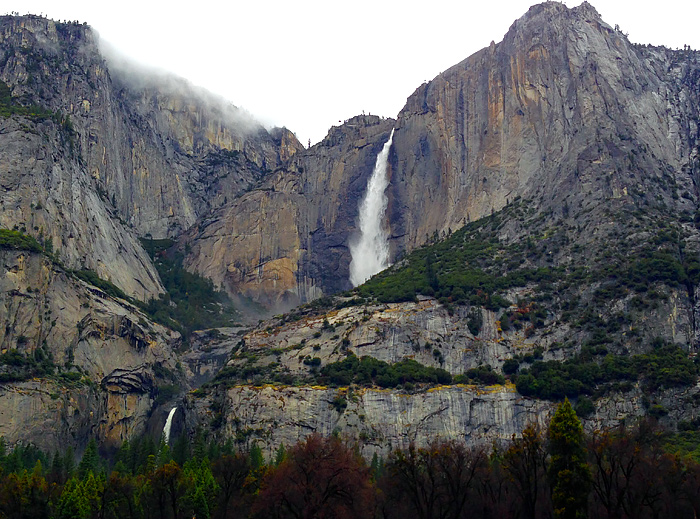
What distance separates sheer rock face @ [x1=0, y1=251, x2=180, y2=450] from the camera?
100681 mm

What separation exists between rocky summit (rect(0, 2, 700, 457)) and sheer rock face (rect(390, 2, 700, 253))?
0.44 m

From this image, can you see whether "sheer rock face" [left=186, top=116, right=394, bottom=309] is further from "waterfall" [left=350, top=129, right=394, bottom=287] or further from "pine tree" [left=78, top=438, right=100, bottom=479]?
"pine tree" [left=78, top=438, right=100, bottom=479]

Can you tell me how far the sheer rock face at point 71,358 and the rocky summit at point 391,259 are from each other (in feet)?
0.98

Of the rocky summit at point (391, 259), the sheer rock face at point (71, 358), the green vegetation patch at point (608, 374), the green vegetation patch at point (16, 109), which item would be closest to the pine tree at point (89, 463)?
the sheer rock face at point (71, 358)

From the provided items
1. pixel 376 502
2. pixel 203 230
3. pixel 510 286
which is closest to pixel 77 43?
pixel 203 230

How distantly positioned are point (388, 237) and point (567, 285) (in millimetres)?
59616

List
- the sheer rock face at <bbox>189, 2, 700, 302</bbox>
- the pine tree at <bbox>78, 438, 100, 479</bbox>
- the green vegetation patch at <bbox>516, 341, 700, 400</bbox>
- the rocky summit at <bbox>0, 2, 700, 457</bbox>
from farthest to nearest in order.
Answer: the sheer rock face at <bbox>189, 2, 700, 302</bbox> < the rocky summit at <bbox>0, 2, 700, 457</bbox> < the green vegetation patch at <bbox>516, 341, 700, 400</bbox> < the pine tree at <bbox>78, 438, 100, 479</bbox>

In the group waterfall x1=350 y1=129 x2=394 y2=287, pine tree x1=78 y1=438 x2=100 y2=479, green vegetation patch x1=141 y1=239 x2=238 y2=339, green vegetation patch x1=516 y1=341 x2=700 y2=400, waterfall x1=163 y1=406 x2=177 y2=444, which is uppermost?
waterfall x1=350 y1=129 x2=394 y2=287

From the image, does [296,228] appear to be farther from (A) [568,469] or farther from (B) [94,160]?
(A) [568,469]

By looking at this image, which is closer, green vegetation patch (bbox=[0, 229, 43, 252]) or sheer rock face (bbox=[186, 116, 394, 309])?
green vegetation patch (bbox=[0, 229, 43, 252])

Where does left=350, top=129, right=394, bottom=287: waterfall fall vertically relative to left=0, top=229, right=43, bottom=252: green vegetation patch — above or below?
above

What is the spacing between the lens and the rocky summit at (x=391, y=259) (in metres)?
96.4

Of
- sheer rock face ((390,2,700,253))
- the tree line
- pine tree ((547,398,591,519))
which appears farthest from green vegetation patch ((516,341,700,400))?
pine tree ((547,398,591,519))

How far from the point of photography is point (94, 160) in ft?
531
